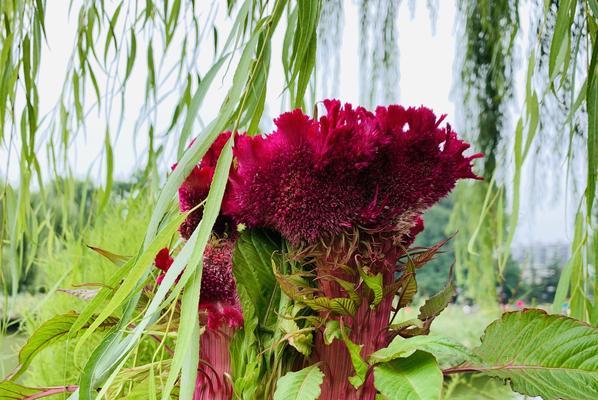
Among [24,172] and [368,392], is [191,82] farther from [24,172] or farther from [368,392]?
[368,392]

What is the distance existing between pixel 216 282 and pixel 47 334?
11 cm

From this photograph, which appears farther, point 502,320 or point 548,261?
point 548,261

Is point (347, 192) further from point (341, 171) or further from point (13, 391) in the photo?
point (13, 391)

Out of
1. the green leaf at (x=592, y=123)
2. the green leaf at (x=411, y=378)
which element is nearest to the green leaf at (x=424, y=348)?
the green leaf at (x=411, y=378)

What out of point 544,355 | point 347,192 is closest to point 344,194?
point 347,192

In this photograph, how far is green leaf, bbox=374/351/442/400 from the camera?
0.26 m

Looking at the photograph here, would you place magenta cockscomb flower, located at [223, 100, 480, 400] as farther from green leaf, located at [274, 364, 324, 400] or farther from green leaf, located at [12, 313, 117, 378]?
green leaf, located at [12, 313, 117, 378]

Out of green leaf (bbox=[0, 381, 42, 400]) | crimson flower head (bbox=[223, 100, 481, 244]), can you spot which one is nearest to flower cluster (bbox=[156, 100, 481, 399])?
crimson flower head (bbox=[223, 100, 481, 244])

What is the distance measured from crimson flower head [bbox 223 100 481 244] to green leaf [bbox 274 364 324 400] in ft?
0.18

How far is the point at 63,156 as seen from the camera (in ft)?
2.09

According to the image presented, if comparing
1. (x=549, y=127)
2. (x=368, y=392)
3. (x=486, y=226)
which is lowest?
(x=368, y=392)

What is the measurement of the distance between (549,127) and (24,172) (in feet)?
3.12

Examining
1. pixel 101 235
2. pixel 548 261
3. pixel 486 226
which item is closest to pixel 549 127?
pixel 486 226

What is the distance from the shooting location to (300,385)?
0.90 feet
